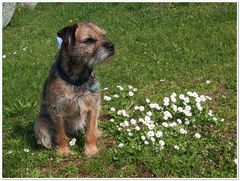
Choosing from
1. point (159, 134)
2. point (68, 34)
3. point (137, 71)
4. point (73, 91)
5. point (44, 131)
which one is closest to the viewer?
point (68, 34)

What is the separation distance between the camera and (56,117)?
7059 millimetres

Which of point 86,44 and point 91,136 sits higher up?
point 86,44

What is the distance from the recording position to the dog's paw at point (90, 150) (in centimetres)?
711

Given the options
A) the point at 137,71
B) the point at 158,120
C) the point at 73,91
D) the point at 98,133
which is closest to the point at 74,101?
the point at 73,91

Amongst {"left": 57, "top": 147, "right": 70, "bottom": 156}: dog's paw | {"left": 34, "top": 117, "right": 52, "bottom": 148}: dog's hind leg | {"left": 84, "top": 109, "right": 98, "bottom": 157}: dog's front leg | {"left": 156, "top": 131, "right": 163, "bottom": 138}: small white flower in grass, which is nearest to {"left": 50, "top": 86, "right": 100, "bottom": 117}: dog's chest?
{"left": 84, "top": 109, "right": 98, "bottom": 157}: dog's front leg

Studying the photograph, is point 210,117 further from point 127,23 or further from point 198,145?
point 127,23

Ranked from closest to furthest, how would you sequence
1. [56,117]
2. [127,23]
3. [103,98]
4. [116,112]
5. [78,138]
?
[56,117] → [78,138] → [116,112] → [103,98] → [127,23]

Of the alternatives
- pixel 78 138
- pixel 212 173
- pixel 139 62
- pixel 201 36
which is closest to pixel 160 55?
pixel 139 62

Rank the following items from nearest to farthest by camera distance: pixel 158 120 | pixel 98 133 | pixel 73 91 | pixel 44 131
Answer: pixel 73 91
pixel 44 131
pixel 98 133
pixel 158 120

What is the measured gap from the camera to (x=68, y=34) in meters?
6.62

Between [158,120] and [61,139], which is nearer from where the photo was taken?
[61,139]

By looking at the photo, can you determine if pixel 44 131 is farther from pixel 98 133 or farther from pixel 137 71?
pixel 137 71

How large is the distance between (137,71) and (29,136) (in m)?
3.23

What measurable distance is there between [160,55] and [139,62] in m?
0.53
